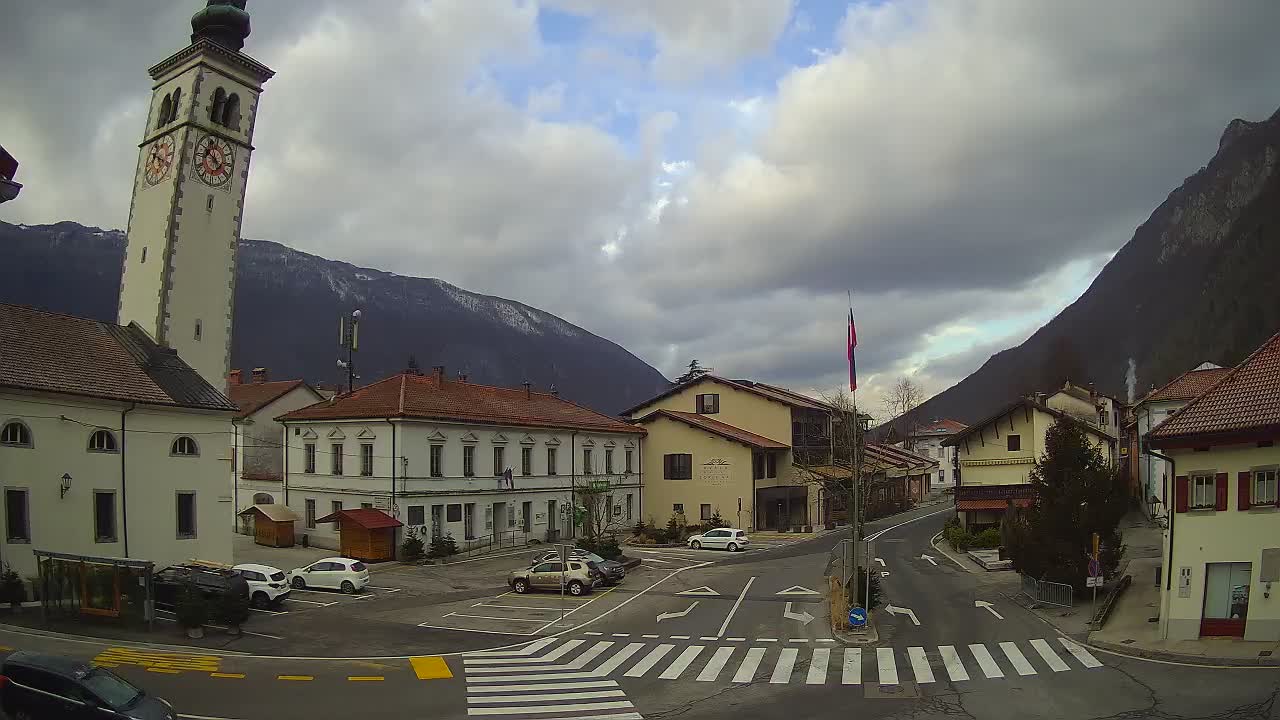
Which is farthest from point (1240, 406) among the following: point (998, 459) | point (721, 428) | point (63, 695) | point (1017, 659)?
point (721, 428)

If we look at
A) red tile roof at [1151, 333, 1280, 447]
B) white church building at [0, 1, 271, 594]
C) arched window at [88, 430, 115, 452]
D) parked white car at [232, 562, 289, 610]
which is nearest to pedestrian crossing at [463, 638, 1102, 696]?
red tile roof at [1151, 333, 1280, 447]

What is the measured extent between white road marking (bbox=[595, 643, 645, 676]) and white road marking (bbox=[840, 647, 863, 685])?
599cm

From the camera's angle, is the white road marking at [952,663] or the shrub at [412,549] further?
the shrub at [412,549]

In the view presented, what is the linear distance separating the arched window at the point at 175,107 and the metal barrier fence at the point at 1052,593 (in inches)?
1762

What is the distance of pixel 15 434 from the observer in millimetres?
28094

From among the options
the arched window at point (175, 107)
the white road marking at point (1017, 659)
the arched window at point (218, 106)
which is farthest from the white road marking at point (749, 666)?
the arched window at point (175, 107)

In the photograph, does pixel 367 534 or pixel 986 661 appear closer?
pixel 986 661

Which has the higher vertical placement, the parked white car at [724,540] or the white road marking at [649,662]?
the white road marking at [649,662]

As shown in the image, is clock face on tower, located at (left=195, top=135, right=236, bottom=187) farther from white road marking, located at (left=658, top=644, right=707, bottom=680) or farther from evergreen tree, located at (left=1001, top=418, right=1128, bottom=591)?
evergreen tree, located at (left=1001, top=418, right=1128, bottom=591)

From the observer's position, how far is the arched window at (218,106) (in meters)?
41.4

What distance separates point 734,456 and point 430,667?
4128 centimetres

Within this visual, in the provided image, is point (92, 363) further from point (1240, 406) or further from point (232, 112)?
point (1240, 406)

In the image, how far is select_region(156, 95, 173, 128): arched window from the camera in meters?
41.9

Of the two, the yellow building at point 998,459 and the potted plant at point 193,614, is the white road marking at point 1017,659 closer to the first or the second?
the potted plant at point 193,614
